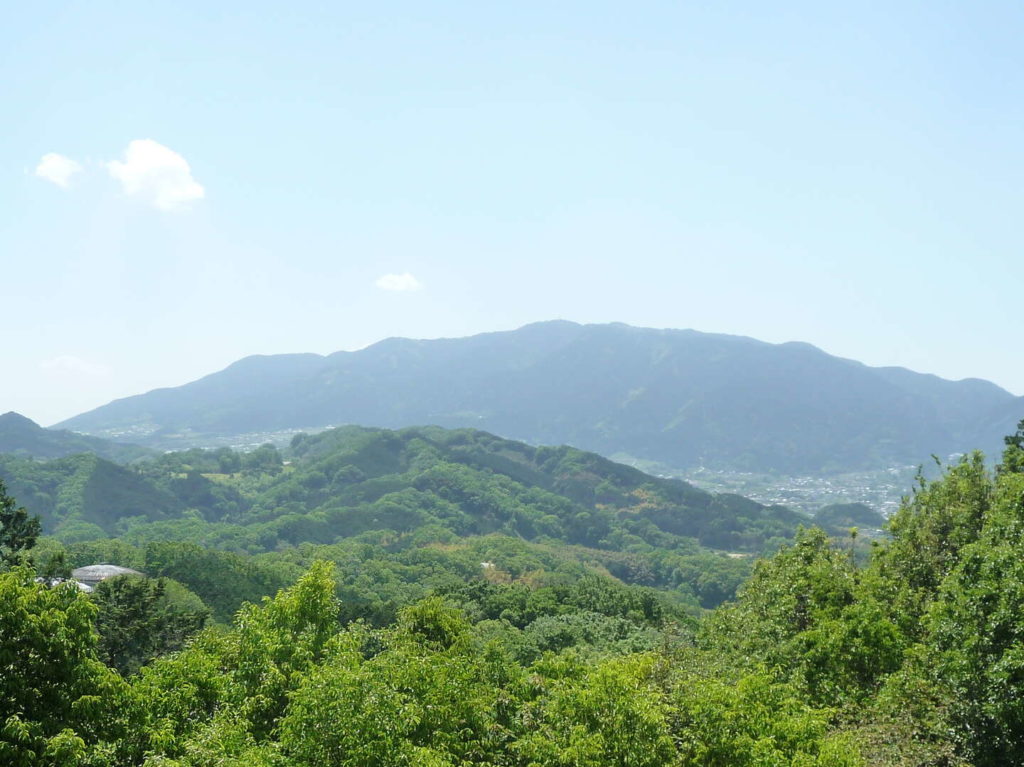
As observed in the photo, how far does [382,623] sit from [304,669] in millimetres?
53573

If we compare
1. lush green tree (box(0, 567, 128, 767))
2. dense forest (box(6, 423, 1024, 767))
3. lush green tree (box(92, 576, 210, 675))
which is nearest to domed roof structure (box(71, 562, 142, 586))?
lush green tree (box(92, 576, 210, 675))

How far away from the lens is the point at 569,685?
65.0 ft

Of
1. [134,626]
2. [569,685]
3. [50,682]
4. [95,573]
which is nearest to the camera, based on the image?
[50,682]

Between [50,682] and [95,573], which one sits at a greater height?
[50,682]

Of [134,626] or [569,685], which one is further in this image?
[134,626]

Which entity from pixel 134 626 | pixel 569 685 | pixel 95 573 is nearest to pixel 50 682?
pixel 569 685

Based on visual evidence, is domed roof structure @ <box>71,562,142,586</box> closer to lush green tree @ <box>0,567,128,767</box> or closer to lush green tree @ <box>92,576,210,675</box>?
lush green tree @ <box>92,576,210,675</box>

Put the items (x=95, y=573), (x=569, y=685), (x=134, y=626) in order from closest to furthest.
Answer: (x=569, y=685) < (x=134, y=626) < (x=95, y=573)

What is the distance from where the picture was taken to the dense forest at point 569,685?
1411 centimetres

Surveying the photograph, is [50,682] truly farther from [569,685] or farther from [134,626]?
[134,626]

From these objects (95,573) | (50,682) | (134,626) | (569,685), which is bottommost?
(95,573)

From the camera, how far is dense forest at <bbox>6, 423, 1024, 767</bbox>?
46.3 feet

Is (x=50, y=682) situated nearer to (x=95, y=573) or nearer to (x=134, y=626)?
(x=134, y=626)

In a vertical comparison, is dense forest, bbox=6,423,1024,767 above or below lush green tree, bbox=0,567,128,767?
below
